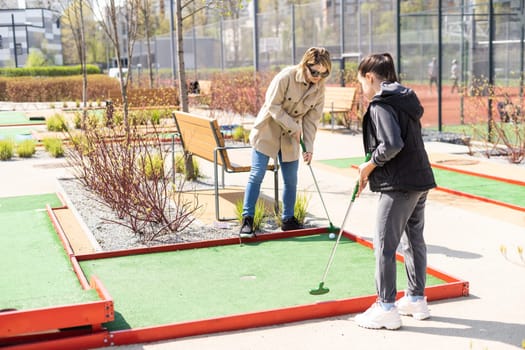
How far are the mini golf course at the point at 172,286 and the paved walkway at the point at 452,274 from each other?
0.11 metres

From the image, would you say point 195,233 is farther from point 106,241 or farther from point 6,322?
point 6,322

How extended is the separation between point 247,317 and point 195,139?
14.8 feet

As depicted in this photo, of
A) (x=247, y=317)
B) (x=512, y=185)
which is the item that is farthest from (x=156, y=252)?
(x=512, y=185)

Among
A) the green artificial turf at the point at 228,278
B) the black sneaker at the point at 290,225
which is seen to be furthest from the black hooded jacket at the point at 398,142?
the black sneaker at the point at 290,225

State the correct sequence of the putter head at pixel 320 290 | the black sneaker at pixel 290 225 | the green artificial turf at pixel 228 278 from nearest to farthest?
1. the green artificial turf at pixel 228 278
2. the putter head at pixel 320 290
3. the black sneaker at pixel 290 225

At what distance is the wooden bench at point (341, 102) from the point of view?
654 inches

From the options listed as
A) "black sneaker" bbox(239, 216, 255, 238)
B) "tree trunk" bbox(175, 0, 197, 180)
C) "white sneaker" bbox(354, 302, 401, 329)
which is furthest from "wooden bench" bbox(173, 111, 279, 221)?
"white sneaker" bbox(354, 302, 401, 329)

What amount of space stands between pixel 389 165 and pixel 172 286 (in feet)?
6.07

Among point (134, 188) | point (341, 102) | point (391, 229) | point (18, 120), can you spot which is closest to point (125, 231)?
point (134, 188)

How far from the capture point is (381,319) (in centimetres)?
459

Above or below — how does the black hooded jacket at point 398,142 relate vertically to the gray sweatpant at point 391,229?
above

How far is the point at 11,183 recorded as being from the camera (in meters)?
10.8

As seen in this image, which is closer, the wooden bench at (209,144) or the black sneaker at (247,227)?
the black sneaker at (247,227)

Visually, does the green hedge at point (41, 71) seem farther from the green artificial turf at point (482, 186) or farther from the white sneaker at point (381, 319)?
the white sneaker at point (381, 319)
